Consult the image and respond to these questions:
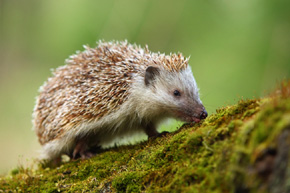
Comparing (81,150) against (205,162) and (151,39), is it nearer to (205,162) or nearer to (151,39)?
(205,162)

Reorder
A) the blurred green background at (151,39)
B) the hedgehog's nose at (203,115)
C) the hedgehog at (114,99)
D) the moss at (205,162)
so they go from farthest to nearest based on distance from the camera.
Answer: the blurred green background at (151,39)
the hedgehog at (114,99)
the hedgehog's nose at (203,115)
the moss at (205,162)

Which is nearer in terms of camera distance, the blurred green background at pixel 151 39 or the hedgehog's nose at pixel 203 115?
the hedgehog's nose at pixel 203 115

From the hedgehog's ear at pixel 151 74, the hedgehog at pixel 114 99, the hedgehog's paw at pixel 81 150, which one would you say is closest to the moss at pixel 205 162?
the hedgehog's paw at pixel 81 150

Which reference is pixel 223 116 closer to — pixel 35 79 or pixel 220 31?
pixel 220 31

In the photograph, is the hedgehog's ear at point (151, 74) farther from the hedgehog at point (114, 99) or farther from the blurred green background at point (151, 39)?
the blurred green background at point (151, 39)

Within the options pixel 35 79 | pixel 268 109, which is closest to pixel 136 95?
pixel 268 109

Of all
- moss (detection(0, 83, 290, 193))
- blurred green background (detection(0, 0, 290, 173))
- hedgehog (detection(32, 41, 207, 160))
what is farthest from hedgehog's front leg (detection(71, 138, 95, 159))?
blurred green background (detection(0, 0, 290, 173))
